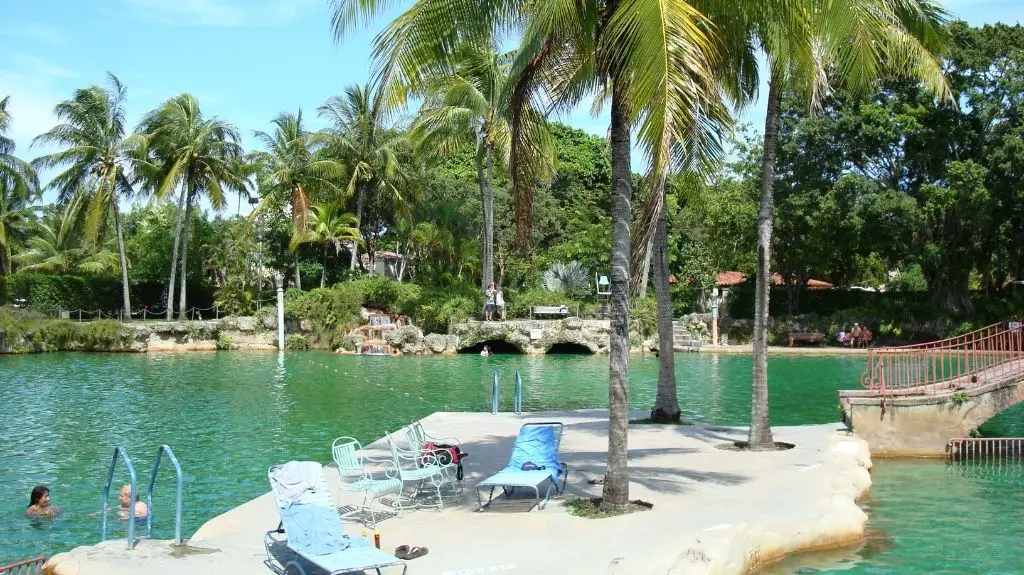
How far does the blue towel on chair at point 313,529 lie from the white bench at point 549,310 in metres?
35.3

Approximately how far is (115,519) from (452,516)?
4.94m

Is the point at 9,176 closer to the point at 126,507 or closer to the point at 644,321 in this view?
the point at 644,321

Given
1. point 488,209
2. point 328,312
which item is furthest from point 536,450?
point 328,312

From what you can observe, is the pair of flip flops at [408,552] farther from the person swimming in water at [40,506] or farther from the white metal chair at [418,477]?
the person swimming in water at [40,506]

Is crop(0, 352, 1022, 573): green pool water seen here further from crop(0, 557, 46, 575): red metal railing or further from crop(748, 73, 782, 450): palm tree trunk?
crop(0, 557, 46, 575): red metal railing

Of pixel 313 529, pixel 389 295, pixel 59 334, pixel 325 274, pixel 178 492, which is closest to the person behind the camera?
pixel 313 529

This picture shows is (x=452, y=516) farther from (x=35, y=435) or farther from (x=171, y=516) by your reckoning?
(x=35, y=435)

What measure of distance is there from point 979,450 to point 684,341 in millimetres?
26340

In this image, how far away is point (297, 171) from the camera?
45.1 meters

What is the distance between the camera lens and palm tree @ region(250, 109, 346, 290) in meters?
44.6

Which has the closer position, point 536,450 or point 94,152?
point 536,450

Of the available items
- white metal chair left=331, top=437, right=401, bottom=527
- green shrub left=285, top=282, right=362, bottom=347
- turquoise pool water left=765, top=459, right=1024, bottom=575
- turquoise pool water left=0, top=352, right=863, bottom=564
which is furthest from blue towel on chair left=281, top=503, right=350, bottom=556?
green shrub left=285, top=282, right=362, bottom=347

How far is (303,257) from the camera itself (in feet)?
161

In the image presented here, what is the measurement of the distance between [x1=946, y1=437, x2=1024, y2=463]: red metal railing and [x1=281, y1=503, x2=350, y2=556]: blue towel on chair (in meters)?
11.2
